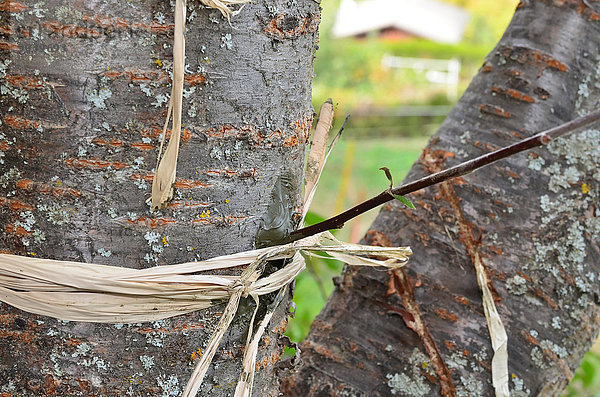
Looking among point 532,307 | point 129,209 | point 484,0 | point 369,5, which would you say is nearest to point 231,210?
point 129,209

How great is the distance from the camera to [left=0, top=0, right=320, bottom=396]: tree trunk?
667 mm

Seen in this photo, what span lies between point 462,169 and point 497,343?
481 mm

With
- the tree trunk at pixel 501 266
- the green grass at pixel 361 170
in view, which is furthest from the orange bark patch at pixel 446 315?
the green grass at pixel 361 170

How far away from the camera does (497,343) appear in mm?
1013

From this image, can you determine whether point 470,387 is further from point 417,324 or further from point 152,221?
point 152,221

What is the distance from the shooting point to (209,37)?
0.69 metres

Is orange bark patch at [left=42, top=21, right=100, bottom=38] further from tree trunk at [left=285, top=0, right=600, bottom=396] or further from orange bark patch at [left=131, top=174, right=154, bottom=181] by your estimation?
tree trunk at [left=285, top=0, right=600, bottom=396]

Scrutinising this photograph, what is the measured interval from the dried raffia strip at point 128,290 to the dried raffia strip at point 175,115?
0.09 meters

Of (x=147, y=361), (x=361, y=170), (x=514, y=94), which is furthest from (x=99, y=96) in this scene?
(x=361, y=170)

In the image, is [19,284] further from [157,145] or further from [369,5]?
[369,5]

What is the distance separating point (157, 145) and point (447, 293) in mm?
617

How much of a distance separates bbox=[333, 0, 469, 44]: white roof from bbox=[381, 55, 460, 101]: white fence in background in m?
4.70

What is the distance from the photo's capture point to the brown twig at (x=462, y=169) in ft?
1.90

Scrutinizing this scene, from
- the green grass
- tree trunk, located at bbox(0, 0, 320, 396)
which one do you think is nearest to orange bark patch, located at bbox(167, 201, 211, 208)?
tree trunk, located at bbox(0, 0, 320, 396)
